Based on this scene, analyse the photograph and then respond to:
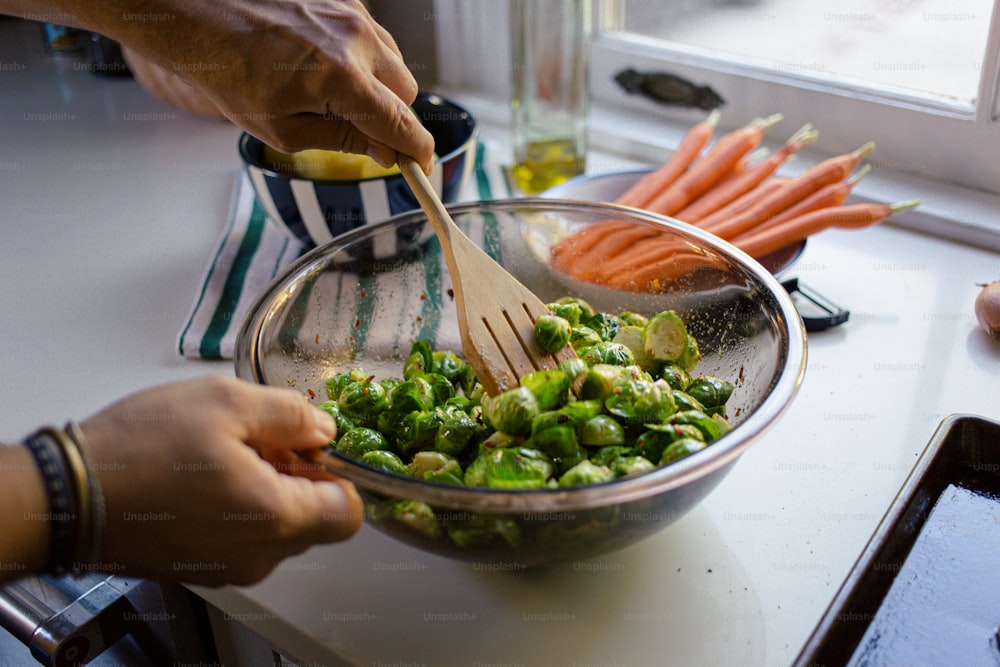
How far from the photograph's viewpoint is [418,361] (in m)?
1.23

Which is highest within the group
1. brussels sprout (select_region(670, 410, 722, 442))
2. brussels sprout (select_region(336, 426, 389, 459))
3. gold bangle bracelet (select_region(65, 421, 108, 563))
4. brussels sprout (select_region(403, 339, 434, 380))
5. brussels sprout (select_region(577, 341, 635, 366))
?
gold bangle bracelet (select_region(65, 421, 108, 563))

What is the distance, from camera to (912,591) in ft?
3.21

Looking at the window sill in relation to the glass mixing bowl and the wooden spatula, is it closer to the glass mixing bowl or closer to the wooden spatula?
the glass mixing bowl

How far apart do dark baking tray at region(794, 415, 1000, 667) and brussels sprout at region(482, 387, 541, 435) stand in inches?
14.2

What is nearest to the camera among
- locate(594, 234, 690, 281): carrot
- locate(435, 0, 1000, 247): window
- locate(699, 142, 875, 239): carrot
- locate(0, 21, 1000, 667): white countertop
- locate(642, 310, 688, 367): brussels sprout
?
locate(0, 21, 1000, 667): white countertop

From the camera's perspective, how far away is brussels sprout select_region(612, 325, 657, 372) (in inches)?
46.5

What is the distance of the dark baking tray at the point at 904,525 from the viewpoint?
925 millimetres

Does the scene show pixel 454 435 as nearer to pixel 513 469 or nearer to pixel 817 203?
pixel 513 469

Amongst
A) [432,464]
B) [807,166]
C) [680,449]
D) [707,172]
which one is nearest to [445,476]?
[432,464]

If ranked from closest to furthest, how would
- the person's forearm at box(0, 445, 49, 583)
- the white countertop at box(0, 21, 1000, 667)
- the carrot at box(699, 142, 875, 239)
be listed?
the person's forearm at box(0, 445, 49, 583), the white countertop at box(0, 21, 1000, 667), the carrot at box(699, 142, 875, 239)

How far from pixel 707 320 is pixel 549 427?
14.2 inches

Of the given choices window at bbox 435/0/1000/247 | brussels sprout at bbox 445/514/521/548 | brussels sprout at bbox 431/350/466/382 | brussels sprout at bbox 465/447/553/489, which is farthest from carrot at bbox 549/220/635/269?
window at bbox 435/0/1000/247

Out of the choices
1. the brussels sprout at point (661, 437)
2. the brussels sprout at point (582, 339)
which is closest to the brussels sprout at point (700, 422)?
the brussels sprout at point (661, 437)

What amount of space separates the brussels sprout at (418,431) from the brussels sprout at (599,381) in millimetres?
174
